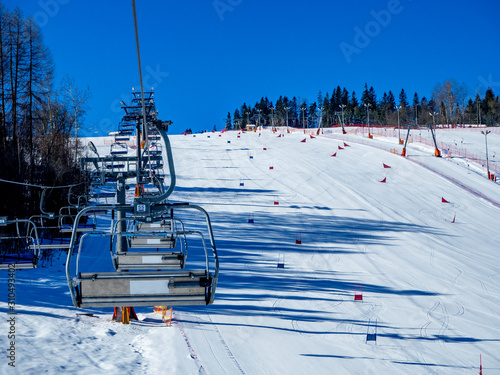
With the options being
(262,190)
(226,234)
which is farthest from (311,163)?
(226,234)

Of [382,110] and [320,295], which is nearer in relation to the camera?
[320,295]

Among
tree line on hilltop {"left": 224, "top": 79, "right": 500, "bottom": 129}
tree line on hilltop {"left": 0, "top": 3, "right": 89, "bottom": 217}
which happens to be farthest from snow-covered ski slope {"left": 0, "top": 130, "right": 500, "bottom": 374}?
tree line on hilltop {"left": 224, "top": 79, "right": 500, "bottom": 129}

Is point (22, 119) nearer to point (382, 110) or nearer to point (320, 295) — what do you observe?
point (320, 295)

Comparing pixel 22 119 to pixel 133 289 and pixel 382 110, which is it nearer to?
pixel 133 289

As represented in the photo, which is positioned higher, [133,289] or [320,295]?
[133,289]

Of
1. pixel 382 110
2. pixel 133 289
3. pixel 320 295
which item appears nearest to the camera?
pixel 133 289

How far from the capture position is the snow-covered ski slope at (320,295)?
10641 mm

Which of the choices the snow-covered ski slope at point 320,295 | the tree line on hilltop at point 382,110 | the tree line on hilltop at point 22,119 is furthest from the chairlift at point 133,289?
the tree line on hilltop at point 382,110

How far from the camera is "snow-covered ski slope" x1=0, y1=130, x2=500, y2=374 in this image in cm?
1064

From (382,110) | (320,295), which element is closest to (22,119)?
(320,295)

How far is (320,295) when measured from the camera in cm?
1555

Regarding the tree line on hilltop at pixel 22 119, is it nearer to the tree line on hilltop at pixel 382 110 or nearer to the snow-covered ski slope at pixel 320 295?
the snow-covered ski slope at pixel 320 295

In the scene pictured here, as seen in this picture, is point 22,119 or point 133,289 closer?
point 133,289

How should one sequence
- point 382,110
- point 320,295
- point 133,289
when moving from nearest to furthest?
point 133,289 < point 320,295 < point 382,110
